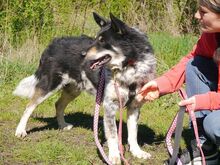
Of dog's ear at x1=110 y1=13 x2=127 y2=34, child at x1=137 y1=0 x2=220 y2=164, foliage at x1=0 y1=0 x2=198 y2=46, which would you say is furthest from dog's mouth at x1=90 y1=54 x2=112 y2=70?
foliage at x1=0 y1=0 x2=198 y2=46

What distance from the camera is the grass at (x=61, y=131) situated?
409 cm

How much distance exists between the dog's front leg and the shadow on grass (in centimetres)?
47

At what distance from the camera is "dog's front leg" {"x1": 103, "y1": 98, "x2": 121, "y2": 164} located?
162 inches

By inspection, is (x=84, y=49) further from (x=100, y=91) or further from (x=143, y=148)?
(x=143, y=148)

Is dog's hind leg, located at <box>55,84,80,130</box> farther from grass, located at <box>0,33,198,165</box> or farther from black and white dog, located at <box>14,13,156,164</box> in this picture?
black and white dog, located at <box>14,13,156,164</box>

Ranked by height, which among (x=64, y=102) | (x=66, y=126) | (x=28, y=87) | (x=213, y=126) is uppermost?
(x=213, y=126)

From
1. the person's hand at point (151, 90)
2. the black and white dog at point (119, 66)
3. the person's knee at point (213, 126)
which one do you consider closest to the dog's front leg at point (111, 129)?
the black and white dog at point (119, 66)

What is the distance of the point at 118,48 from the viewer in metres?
4.10

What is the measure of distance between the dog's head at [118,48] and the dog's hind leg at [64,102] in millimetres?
1030

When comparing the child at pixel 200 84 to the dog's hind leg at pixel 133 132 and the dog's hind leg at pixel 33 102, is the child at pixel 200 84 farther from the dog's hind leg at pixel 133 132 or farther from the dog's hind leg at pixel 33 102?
the dog's hind leg at pixel 33 102

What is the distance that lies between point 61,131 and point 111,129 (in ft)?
3.20

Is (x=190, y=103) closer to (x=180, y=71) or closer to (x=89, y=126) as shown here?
(x=180, y=71)

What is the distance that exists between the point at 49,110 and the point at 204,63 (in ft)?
8.56

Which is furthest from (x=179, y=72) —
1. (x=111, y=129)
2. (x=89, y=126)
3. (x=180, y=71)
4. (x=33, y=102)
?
(x=33, y=102)
